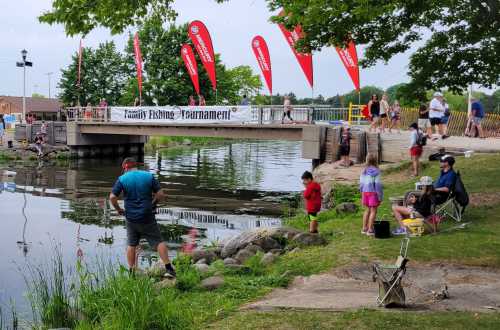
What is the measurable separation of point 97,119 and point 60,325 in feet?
128

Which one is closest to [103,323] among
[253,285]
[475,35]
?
[253,285]

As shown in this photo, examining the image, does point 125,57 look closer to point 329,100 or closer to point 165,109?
point 329,100

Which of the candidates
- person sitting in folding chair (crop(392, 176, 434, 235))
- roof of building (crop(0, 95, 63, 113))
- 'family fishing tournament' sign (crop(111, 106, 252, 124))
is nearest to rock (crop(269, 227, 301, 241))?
person sitting in folding chair (crop(392, 176, 434, 235))

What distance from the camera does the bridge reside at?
30.3m

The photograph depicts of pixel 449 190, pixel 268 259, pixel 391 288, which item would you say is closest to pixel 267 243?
pixel 268 259

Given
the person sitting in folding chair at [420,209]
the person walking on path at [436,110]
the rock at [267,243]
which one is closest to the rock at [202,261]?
the rock at [267,243]

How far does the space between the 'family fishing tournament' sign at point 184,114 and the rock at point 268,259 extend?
23.7m

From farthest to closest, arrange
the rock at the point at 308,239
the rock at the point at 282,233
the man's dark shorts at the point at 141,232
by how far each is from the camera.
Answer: the rock at the point at 282,233 < the rock at the point at 308,239 < the man's dark shorts at the point at 141,232

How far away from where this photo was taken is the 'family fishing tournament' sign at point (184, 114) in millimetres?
34875

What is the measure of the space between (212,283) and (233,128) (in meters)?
26.4

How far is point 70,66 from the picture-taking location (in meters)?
76.6

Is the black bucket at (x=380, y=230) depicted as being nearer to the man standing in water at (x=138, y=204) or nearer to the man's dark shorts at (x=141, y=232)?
the man standing in water at (x=138, y=204)

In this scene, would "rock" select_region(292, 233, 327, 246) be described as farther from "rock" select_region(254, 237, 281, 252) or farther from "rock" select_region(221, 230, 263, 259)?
"rock" select_region(221, 230, 263, 259)

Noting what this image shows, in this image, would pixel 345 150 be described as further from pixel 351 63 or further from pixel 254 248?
pixel 254 248
